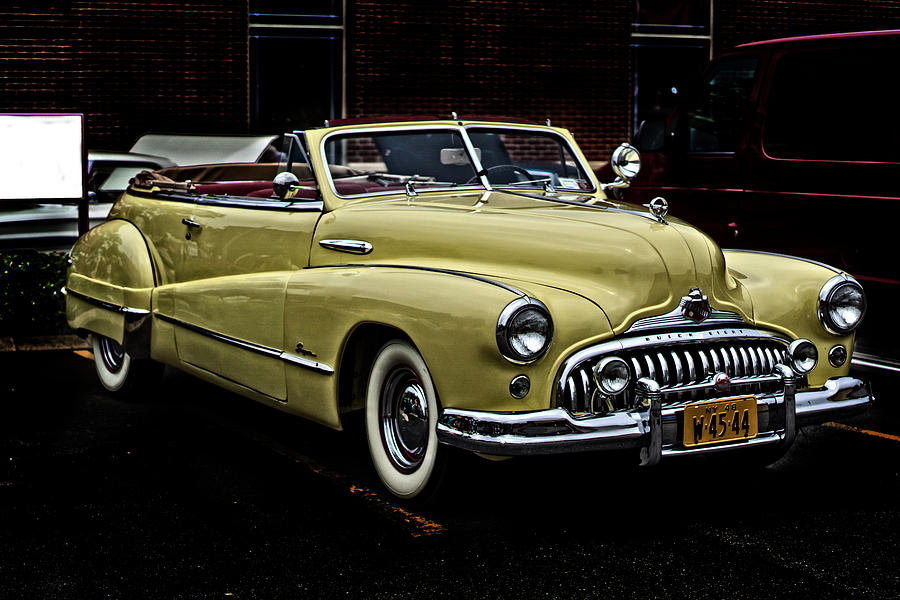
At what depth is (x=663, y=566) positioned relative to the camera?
4027mm

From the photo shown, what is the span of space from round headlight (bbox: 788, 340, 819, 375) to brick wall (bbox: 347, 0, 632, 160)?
10.4m

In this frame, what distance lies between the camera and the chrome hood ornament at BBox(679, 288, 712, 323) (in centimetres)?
449

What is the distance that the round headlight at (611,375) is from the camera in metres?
4.20

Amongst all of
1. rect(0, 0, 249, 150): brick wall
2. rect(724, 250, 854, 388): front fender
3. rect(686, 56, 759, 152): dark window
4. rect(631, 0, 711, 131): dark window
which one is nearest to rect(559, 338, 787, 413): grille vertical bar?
rect(724, 250, 854, 388): front fender

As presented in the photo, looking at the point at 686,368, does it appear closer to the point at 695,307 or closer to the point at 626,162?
the point at 695,307

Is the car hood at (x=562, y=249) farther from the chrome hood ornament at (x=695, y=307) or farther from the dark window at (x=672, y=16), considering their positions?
the dark window at (x=672, y=16)

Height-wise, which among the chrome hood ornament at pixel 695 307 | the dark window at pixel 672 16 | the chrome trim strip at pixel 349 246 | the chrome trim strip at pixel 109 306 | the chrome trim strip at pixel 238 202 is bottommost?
the chrome trim strip at pixel 109 306

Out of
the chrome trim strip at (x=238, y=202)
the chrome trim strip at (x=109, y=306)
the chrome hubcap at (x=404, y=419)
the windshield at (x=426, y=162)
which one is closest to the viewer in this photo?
the chrome hubcap at (x=404, y=419)

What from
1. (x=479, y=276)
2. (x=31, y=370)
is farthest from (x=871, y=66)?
(x=31, y=370)

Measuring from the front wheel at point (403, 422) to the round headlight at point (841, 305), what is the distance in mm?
1746

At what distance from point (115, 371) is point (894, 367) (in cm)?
443

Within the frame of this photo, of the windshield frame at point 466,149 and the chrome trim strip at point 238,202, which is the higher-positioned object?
the windshield frame at point 466,149

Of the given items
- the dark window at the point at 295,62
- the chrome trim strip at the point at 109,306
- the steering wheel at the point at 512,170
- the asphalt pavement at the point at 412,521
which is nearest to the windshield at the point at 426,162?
the steering wheel at the point at 512,170

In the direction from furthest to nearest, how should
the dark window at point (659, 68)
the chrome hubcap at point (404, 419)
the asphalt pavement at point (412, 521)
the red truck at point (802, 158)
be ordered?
1. the dark window at point (659, 68)
2. the red truck at point (802, 158)
3. the chrome hubcap at point (404, 419)
4. the asphalt pavement at point (412, 521)
